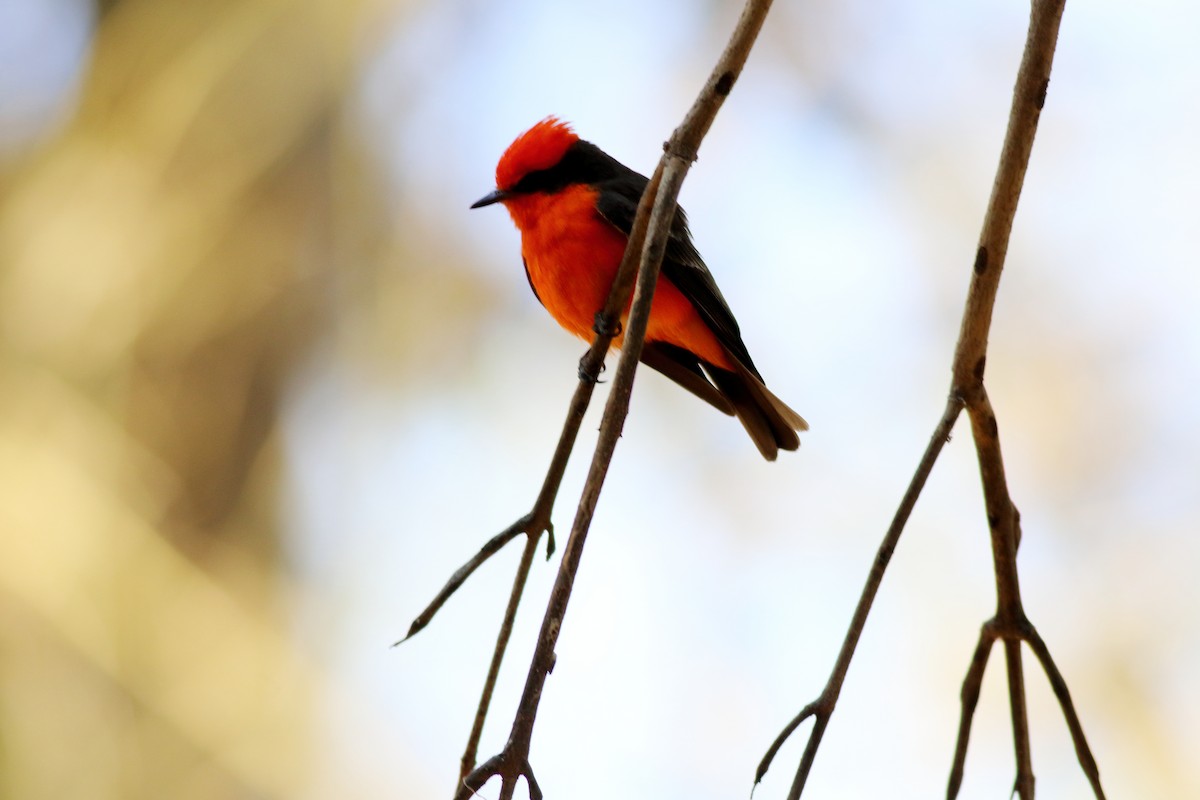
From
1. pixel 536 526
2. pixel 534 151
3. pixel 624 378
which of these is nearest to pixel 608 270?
pixel 534 151

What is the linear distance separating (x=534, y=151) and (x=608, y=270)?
1.52 feet

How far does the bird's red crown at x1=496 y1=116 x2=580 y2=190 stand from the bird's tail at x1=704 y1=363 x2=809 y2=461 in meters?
0.69

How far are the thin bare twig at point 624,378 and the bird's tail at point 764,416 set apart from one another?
1.26m

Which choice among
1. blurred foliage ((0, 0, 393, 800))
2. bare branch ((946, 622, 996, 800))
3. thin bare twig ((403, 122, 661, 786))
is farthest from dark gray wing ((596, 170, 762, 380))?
blurred foliage ((0, 0, 393, 800))

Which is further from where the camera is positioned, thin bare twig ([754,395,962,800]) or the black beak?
the black beak

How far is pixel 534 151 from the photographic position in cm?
283

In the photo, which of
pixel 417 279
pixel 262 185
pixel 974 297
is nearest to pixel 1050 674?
pixel 974 297

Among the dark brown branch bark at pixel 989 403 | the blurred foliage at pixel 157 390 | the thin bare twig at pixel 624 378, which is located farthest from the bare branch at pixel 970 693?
the blurred foliage at pixel 157 390

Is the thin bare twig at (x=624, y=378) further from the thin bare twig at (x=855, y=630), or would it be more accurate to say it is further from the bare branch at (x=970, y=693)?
the bare branch at (x=970, y=693)

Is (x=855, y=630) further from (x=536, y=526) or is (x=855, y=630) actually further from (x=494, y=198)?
(x=494, y=198)

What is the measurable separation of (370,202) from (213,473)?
1.22 meters

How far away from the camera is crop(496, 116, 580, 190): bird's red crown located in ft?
9.28

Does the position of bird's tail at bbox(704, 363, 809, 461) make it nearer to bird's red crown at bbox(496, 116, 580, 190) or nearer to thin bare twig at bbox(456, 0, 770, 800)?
bird's red crown at bbox(496, 116, 580, 190)

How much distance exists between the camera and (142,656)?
4.24m
